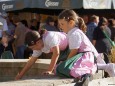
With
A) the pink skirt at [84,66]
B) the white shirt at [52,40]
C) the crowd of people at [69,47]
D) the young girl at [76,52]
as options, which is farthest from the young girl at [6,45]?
the pink skirt at [84,66]

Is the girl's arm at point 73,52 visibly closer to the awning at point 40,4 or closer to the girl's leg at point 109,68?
the girl's leg at point 109,68

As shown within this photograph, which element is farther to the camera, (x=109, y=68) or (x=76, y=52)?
(x=109, y=68)

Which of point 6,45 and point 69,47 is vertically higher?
point 69,47

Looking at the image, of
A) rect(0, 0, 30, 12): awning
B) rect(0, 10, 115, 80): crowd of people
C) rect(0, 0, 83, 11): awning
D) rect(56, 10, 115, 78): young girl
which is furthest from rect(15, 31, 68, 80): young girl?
rect(0, 0, 30, 12): awning

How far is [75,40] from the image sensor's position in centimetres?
574

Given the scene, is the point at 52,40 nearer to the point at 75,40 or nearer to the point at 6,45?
the point at 75,40

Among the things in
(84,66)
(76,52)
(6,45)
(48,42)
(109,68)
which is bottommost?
(6,45)

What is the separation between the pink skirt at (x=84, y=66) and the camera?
5.64 m

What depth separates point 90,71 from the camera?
5.71 metres

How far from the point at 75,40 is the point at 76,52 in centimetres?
17

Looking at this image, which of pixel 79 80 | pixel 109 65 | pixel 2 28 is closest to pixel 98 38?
pixel 2 28

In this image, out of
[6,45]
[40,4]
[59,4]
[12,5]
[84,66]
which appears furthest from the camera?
[12,5]

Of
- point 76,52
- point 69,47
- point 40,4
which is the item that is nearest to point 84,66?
point 76,52

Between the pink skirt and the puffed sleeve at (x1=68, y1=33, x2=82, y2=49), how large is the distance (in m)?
0.18
